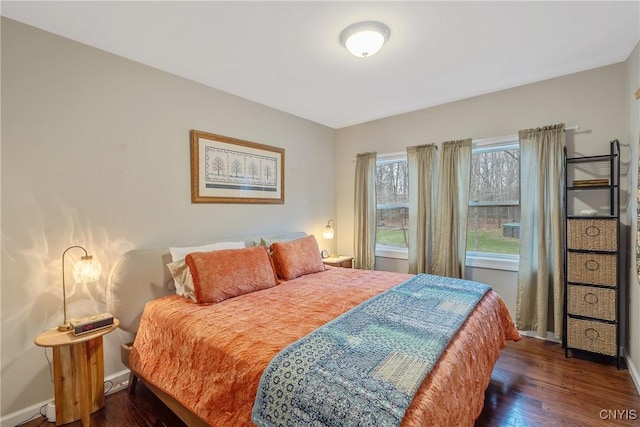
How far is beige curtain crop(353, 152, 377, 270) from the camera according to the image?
4.13 m

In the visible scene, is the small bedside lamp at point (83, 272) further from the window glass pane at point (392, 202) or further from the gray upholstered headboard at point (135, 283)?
the window glass pane at point (392, 202)

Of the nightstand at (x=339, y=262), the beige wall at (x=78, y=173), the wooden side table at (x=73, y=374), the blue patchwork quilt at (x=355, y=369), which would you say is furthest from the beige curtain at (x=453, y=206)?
the wooden side table at (x=73, y=374)

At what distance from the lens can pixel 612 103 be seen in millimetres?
2631

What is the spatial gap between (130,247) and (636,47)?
4361 millimetres

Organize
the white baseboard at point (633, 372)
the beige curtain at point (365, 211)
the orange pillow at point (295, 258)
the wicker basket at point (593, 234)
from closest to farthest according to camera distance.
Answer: the white baseboard at point (633, 372) < the wicker basket at point (593, 234) < the orange pillow at point (295, 258) < the beige curtain at point (365, 211)

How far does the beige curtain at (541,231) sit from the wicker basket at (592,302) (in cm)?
19

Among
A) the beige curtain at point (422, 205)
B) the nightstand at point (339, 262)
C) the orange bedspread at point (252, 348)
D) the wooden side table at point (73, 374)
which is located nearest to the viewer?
the orange bedspread at point (252, 348)

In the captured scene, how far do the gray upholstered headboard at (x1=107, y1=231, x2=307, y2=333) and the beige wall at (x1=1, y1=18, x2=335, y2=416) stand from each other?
11 cm

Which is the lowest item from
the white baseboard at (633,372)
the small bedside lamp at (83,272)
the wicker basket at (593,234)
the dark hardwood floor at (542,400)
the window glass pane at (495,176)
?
the dark hardwood floor at (542,400)

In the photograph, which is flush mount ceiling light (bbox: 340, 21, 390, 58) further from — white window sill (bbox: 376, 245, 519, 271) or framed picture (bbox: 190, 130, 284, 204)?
white window sill (bbox: 376, 245, 519, 271)

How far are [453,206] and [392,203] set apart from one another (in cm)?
95

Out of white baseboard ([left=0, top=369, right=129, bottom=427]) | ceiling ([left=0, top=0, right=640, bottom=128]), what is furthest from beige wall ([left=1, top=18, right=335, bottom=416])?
ceiling ([left=0, top=0, right=640, bottom=128])

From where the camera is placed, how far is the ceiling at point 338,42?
185 cm

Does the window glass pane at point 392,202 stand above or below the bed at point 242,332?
above
